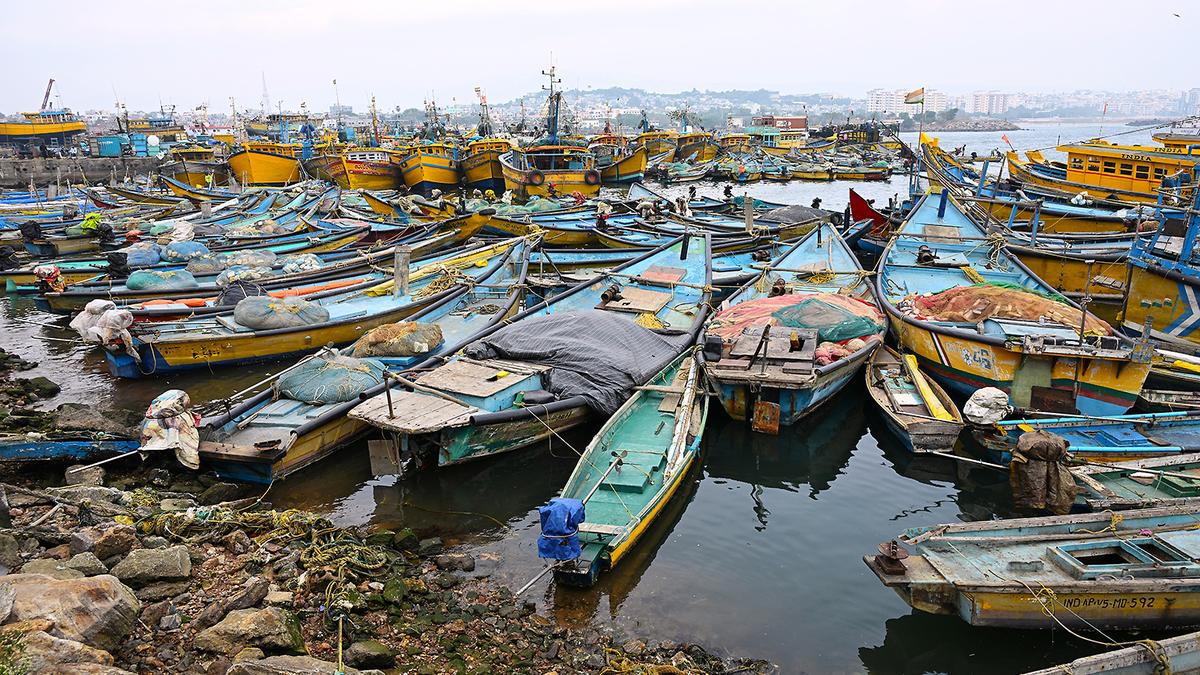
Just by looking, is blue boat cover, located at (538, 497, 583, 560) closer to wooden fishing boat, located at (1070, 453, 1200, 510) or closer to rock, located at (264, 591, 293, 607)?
rock, located at (264, 591, 293, 607)

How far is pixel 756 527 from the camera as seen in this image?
10.2 m

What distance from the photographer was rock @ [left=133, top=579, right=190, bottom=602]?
7.04 metres

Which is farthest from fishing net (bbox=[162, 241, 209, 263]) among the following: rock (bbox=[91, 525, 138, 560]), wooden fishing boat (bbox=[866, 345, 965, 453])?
wooden fishing boat (bbox=[866, 345, 965, 453])

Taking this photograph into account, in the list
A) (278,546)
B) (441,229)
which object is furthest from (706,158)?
(278,546)

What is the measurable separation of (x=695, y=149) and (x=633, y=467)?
6380 cm

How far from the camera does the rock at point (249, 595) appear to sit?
275 inches

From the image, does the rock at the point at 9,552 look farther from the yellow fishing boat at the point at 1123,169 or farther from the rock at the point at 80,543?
the yellow fishing boat at the point at 1123,169

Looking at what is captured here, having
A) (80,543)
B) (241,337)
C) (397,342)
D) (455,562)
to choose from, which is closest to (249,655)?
(80,543)

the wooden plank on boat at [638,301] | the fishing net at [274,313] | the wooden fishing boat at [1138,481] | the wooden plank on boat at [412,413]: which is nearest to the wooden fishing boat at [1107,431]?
the wooden fishing boat at [1138,481]

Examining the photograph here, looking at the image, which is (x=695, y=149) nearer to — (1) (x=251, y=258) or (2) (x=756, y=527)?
(1) (x=251, y=258)

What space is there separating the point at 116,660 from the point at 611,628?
4581 millimetres

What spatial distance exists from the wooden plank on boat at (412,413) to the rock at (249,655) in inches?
153

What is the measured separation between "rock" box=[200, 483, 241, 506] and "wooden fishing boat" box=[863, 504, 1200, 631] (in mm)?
8470

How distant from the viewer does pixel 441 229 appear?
26.3m
